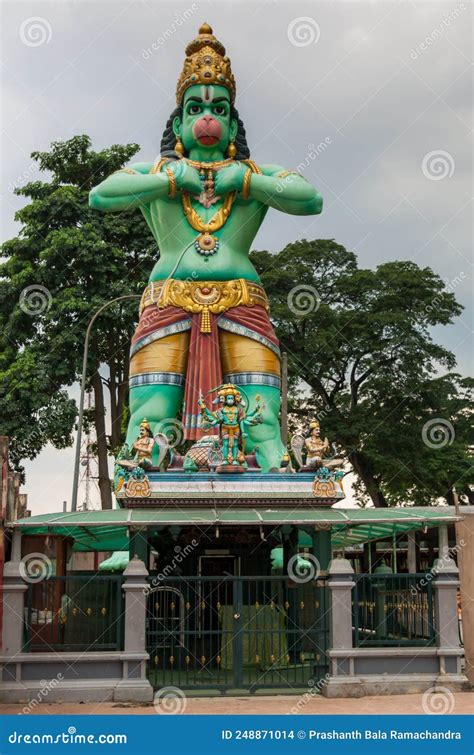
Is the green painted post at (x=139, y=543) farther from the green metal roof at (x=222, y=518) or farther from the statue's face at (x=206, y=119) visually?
the statue's face at (x=206, y=119)

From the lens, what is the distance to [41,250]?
27.7m

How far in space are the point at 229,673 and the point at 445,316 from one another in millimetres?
19225

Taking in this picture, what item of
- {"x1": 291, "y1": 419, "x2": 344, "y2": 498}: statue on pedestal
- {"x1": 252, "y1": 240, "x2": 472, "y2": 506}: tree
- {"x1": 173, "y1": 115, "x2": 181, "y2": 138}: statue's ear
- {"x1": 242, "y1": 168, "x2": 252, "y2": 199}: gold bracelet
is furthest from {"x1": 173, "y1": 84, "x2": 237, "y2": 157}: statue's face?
{"x1": 252, "y1": 240, "x2": 472, "y2": 506}: tree

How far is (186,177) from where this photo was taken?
57.2 ft

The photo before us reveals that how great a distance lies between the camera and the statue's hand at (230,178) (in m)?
17.5

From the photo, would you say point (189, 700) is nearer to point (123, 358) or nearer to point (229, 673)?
point (229, 673)

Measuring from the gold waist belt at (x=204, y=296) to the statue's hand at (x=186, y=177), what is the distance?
1.64m

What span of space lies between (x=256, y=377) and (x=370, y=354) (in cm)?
1436

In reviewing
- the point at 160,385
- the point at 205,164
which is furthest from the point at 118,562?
the point at 205,164

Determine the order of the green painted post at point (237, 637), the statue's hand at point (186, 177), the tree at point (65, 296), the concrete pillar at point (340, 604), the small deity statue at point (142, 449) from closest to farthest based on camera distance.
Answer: the green painted post at point (237, 637) → the concrete pillar at point (340, 604) → the small deity statue at point (142, 449) → the statue's hand at point (186, 177) → the tree at point (65, 296)

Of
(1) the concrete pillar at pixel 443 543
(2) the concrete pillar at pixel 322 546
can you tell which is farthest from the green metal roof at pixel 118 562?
(1) the concrete pillar at pixel 443 543

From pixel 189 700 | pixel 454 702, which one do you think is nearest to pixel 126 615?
pixel 189 700

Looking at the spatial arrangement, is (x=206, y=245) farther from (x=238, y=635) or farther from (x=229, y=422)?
(x=238, y=635)

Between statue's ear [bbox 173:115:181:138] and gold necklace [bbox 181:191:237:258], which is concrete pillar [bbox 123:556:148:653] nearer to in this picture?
gold necklace [bbox 181:191:237:258]
